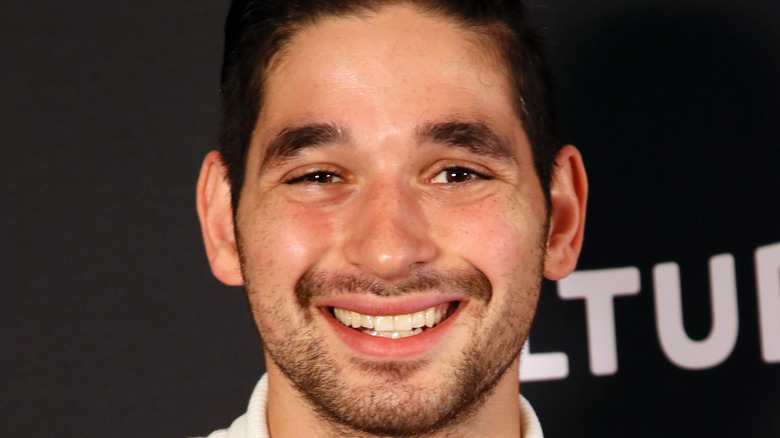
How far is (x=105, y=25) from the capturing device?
7.13ft

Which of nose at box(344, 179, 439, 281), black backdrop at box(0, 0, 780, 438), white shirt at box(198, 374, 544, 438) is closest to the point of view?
nose at box(344, 179, 439, 281)

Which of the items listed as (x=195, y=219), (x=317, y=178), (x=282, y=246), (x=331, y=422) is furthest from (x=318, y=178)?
(x=195, y=219)

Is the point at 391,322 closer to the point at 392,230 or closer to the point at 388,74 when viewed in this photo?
the point at 392,230

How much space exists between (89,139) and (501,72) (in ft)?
3.05

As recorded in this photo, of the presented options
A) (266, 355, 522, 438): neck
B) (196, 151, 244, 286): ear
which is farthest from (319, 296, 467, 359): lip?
(196, 151, 244, 286): ear

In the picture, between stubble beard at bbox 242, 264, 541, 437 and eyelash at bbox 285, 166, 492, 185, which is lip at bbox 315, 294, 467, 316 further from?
eyelash at bbox 285, 166, 492, 185

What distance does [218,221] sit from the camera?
1.78m

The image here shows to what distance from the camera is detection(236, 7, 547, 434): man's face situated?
5.01 ft

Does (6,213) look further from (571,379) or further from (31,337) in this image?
(571,379)

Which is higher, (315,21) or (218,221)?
(315,21)

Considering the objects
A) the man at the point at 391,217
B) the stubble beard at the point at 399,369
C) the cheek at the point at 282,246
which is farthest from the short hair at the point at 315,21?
the stubble beard at the point at 399,369

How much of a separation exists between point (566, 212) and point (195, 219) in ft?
2.56

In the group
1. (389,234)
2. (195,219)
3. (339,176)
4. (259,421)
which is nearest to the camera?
(389,234)

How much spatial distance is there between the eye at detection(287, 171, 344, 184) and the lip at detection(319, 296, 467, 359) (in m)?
0.19
